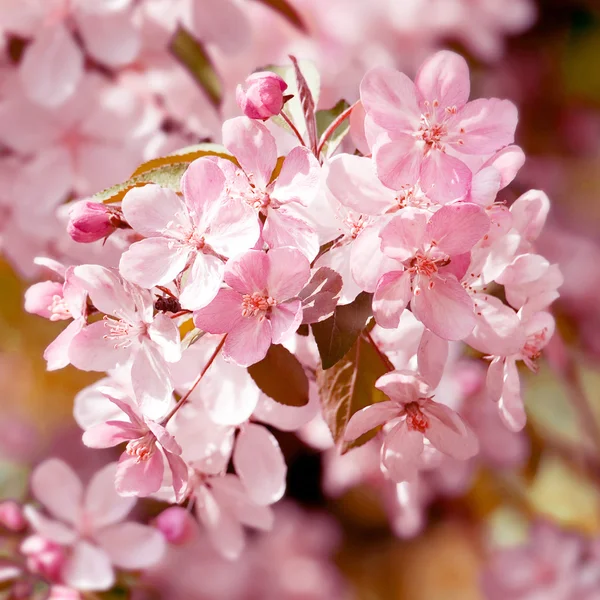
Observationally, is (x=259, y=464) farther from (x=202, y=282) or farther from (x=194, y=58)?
(x=194, y=58)

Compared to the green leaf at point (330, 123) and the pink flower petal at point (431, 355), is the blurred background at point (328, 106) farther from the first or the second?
the pink flower petal at point (431, 355)

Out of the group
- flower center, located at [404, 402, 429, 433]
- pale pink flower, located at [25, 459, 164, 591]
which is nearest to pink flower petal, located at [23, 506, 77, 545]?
pale pink flower, located at [25, 459, 164, 591]

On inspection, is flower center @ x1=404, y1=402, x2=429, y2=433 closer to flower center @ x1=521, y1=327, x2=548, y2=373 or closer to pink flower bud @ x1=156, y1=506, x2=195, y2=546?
flower center @ x1=521, y1=327, x2=548, y2=373

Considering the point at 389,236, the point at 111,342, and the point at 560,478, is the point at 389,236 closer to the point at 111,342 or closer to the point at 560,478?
the point at 111,342

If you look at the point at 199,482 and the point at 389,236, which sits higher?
the point at 389,236

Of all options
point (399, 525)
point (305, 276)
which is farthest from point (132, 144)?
point (399, 525)

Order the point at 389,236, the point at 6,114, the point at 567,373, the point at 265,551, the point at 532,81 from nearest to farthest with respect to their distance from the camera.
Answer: the point at 389,236 → the point at 6,114 → the point at 567,373 → the point at 265,551 → the point at 532,81
